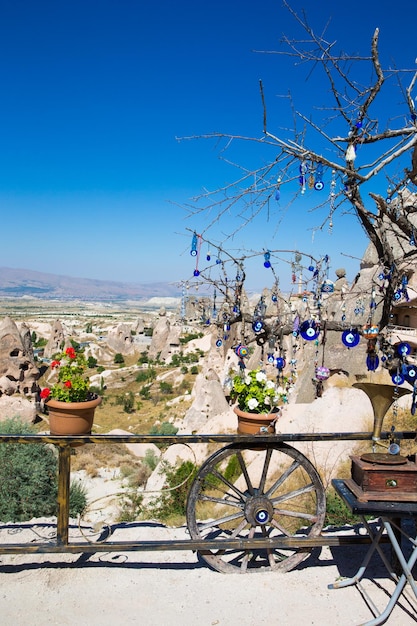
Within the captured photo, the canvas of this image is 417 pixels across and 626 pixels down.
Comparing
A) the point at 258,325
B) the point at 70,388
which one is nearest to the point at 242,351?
the point at 258,325

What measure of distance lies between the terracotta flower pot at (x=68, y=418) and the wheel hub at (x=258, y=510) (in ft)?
4.66

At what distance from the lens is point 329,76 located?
364 cm

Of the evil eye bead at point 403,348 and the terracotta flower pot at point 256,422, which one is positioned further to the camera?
the evil eye bead at point 403,348

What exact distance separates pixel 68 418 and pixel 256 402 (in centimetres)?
150

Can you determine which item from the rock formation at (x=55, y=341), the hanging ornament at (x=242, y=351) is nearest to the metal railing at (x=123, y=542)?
the hanging ornament at (x=242, y=351)

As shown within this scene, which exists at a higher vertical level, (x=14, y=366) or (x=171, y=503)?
(x=171, y=503)

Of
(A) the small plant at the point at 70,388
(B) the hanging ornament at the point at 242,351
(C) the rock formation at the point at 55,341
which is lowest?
(C) the rock formation at the point at 55,341

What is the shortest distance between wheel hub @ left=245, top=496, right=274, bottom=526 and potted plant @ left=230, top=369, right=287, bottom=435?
21.3 inches

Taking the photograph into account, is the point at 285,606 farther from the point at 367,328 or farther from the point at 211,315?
the point at 211,315

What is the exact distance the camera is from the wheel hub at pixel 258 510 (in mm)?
3717

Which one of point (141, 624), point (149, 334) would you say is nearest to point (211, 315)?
point (141, 624)

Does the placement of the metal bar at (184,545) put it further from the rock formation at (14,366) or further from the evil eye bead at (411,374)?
the rock formation at (14,366)

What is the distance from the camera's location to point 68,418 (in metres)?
3.70

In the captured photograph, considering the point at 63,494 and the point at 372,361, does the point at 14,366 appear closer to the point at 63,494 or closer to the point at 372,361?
the point at 63,494
